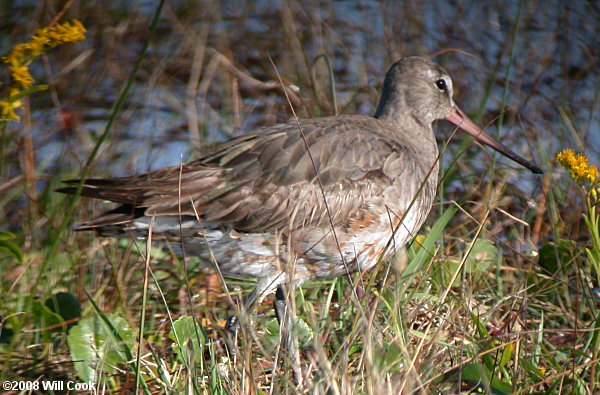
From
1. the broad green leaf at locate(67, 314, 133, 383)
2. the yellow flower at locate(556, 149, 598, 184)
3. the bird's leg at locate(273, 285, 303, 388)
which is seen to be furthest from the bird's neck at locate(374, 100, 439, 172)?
the broad green leaf at locate(67, 314, 133, 383)

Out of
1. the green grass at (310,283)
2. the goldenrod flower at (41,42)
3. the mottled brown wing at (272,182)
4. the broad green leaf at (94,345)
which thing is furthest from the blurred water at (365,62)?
the goldenrod flower at (41,42)

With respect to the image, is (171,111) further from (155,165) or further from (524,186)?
(524,186)

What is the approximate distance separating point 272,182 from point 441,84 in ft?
4.32

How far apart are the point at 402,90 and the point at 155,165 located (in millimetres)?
1750

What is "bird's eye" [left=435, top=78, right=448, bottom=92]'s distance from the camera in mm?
4410

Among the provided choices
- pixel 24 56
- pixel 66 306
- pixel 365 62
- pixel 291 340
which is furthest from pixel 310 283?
pixel 365 62

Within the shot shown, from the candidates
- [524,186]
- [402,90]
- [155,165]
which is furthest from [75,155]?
[524,186]

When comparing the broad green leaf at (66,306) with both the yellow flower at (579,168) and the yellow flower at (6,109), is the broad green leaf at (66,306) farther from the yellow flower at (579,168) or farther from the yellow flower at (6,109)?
the yellow flower at (579,168)

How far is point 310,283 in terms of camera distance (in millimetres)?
3990

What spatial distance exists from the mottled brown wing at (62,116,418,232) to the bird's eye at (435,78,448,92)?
2.87 ft

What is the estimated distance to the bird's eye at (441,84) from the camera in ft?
14.5

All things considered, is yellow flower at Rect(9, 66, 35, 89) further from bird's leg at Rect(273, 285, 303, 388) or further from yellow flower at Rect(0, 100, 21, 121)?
bird's leg at Rect(273, 285, 303, 388)

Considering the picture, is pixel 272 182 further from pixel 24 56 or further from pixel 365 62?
pixel 365 62

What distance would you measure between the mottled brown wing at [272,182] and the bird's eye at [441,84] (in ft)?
2.87
